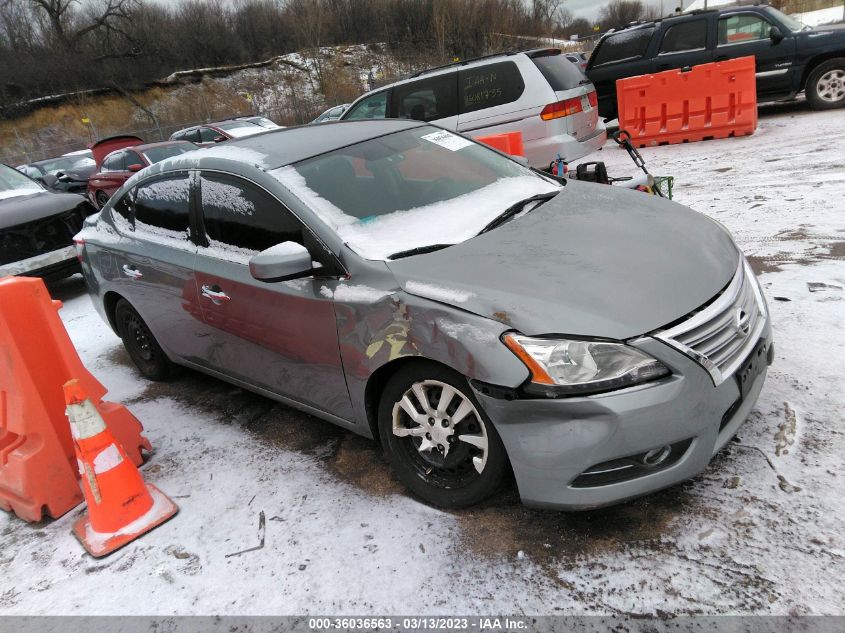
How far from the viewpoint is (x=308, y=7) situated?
49.9 metres

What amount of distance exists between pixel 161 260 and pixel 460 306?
2252 mm

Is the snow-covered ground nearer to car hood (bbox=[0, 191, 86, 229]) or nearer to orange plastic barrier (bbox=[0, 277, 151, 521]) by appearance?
orange plastic barrier (bbox=[0, 277, 151, 521])

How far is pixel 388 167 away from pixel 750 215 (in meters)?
4.19

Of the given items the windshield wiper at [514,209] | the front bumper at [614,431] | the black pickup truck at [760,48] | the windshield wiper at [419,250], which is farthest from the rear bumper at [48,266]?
the black pickup truck at [760,48]

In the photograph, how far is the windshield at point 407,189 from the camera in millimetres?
2779

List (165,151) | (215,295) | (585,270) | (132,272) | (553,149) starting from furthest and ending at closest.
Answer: (165,151) < (553,149) < (132,272) < (215,295) < (585,270)

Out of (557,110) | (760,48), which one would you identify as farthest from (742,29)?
(557,110)

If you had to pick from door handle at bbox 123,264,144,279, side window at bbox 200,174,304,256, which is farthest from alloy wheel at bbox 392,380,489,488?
door handle at bbox 123,264,144,279

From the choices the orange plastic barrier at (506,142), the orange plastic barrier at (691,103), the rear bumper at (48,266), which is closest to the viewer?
the orange plastic barrier at (506,142)

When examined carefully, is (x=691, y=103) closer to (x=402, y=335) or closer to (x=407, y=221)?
(x=407, y=221)

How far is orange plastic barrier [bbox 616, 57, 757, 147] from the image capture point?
30.2ft

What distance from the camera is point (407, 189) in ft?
10.2

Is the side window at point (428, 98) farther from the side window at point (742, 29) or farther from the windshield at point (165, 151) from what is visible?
the side window at point (742, 29)

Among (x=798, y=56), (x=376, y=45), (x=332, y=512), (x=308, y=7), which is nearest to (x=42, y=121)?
(x=308, y=7)
